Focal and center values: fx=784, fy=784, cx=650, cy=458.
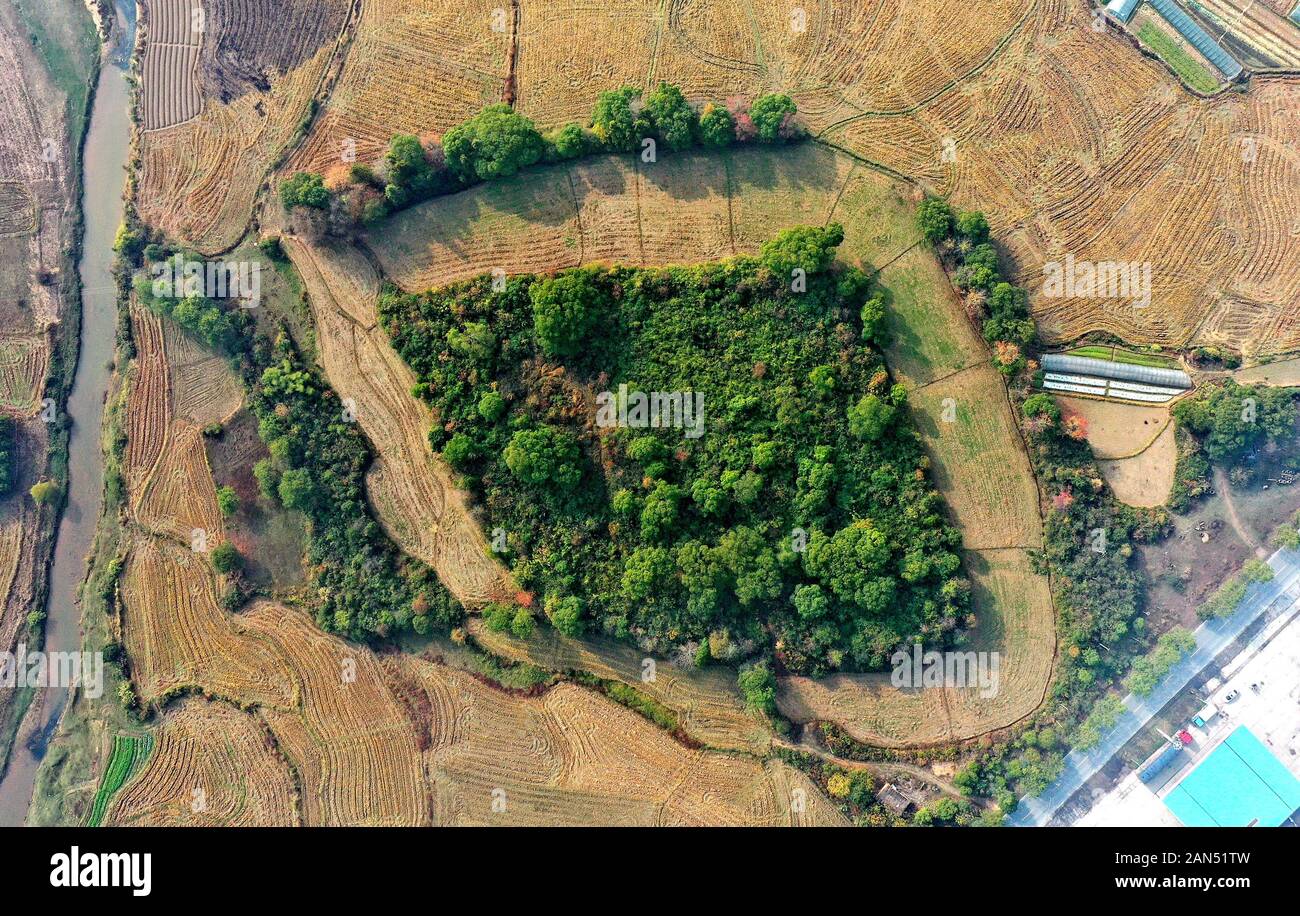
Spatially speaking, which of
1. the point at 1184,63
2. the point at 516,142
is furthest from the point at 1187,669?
the point at 516,142

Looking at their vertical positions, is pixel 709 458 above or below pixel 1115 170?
below

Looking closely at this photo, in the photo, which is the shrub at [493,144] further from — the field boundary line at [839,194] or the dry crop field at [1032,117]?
the field boundary line at [839,194]

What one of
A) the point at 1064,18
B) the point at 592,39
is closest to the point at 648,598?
the point at 592,39

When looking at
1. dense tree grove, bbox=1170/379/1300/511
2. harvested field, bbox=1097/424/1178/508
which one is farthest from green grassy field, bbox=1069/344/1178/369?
harvested field, bbox=1097/424/1178/508

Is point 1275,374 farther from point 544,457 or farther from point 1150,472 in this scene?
point 544,457

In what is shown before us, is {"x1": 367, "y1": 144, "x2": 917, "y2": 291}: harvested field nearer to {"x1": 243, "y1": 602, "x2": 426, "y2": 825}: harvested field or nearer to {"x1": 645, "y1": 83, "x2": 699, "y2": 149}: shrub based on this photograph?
{"x1": 645, "y1": 83, "x2": 699, "y2": 149}: shrub

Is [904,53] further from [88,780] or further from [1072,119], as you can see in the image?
[88,780]

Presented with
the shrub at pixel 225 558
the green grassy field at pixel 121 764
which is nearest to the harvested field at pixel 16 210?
the shrub at pixel 225 558
